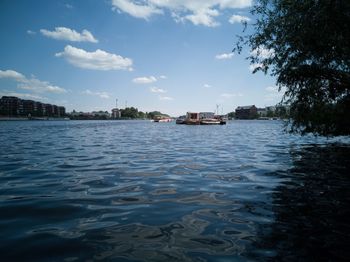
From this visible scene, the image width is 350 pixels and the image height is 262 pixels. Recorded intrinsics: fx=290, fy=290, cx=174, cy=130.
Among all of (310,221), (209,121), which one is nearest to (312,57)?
(310,221)

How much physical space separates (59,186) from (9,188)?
63.5 inches

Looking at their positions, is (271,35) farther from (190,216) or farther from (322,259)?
A: (322,259)

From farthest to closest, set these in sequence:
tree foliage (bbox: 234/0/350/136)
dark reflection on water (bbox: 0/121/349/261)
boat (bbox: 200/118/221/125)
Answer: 1. boat (bbox: 200/118/221/125)
2. tree foliage (bbox: 234/0/350/136)
3. dark reflection on water (bbox: 0/121/349/261)

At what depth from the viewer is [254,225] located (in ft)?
21.0

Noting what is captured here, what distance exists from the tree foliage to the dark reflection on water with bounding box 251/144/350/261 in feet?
20.0

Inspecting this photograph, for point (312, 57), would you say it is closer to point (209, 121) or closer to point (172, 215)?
point (172, 215)

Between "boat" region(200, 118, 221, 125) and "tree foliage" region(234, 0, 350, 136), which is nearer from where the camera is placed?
"tree foliage" region(234, 0, 350, 136)

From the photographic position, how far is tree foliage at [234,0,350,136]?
Result: 38.9 feet

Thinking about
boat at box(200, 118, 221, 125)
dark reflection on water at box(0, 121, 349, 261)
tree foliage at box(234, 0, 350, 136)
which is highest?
tree foliage at box(234, 0, 350, 136)

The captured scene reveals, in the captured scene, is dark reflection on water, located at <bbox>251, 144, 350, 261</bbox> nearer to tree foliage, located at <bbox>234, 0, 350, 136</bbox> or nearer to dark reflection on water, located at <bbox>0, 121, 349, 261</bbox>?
dark reflection on water, located at <bbox>0, 121, 349, 261</bbox>

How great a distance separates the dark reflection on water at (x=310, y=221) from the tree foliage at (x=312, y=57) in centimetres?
611

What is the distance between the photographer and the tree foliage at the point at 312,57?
11.9m

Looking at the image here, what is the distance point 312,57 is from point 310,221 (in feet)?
41.2

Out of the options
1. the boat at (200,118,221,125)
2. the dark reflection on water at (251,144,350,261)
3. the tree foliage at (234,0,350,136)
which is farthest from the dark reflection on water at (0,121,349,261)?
the boat at (200,118,221,125)
